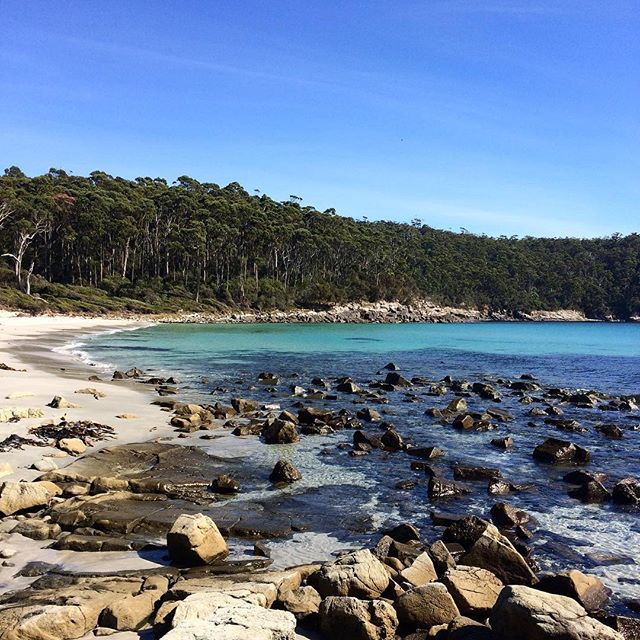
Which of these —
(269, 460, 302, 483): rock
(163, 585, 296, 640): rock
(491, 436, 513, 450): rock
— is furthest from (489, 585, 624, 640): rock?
(491, 436, 513, 450): rock

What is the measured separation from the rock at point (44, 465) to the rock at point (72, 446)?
105cm

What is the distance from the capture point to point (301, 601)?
19.9 feet

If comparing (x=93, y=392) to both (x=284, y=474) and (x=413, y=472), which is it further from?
(x=413, y=472)

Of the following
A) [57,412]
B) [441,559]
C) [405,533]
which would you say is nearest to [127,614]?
[441,559]

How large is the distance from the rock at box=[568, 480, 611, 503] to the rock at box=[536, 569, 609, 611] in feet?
14.3

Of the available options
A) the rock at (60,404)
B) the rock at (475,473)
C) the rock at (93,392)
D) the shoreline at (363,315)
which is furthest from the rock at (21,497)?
the shoreline at (363,315)

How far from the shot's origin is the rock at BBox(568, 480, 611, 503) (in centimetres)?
1094

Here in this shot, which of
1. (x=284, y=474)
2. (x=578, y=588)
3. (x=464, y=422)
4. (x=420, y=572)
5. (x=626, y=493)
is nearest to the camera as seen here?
(x=578, y=588)

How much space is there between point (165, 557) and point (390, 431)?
28.4 ft

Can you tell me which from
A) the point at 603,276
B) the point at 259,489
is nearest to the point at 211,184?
the point at 603,276

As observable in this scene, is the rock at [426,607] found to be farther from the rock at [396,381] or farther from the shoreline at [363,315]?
the shoreline at [363,315]

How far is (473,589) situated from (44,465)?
8.31 metres

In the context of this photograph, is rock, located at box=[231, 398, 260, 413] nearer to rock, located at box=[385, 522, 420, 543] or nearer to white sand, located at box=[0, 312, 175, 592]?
white sand, located at box=[0, 312, 175, 592]

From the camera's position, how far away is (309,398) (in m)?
22.1
